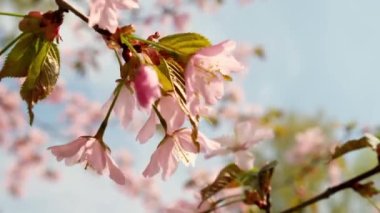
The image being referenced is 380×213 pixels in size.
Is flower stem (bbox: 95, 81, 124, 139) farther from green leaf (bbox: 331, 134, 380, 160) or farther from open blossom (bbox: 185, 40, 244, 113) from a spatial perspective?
green leaf (bbox: 331, 134, 380, 160)

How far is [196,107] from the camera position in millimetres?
720

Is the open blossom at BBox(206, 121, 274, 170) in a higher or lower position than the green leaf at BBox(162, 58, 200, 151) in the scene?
higher

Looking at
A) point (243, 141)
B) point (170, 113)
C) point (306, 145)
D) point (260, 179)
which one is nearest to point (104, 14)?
point (170, 113)

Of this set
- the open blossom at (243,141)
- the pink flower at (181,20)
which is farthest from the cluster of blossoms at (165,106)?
the pink flower at (181,20)

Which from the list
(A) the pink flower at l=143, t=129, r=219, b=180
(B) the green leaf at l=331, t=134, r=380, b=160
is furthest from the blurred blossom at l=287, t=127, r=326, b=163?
(A) the pink flower at l=143, t=129, r=219, b=180

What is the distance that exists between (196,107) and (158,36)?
0.11m

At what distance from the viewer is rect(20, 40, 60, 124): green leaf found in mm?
755

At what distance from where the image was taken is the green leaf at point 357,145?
108 centimetres

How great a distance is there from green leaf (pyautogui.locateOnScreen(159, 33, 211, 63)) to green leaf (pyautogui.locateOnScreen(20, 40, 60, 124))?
135 mm

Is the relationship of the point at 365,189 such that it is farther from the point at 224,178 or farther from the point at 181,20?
the point at 181,20

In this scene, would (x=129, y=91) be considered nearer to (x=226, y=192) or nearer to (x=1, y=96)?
(x=226, y=192)

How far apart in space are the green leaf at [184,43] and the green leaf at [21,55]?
155mm

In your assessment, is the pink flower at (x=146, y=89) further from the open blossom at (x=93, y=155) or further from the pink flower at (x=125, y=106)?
the open blossom at (x=93, y=155)

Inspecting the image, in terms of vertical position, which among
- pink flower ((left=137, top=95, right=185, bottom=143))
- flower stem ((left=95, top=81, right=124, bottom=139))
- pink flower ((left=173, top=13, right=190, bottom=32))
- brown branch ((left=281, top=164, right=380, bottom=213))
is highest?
pink flower ((left=173, top=13, right=190, bottom=32))
